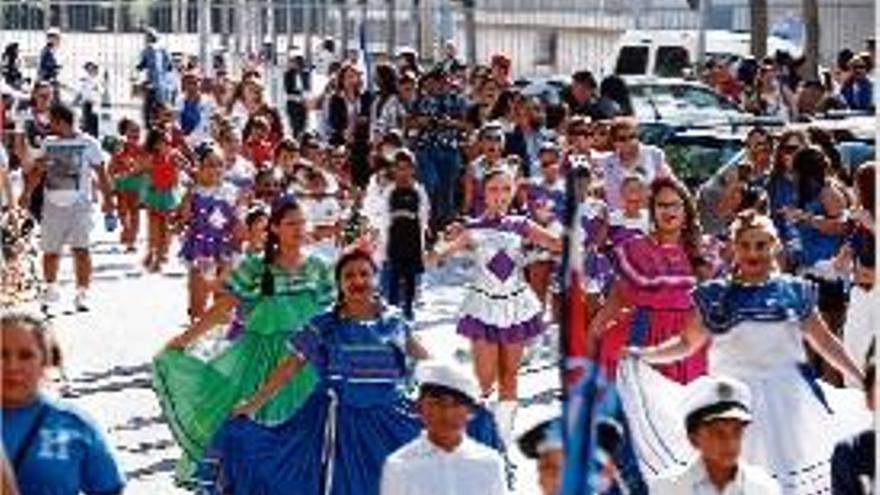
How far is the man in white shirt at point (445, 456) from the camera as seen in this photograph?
24.2ft

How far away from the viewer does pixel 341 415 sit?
10.0 m

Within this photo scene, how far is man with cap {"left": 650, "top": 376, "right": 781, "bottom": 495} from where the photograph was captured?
6785mm

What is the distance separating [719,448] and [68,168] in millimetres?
12180

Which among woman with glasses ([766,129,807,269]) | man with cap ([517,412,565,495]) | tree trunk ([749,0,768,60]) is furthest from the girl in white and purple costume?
tree trunk ([749,0,768,60])

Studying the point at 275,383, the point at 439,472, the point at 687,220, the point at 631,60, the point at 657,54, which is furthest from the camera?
the point at 657,54

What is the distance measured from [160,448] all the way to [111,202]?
999cm

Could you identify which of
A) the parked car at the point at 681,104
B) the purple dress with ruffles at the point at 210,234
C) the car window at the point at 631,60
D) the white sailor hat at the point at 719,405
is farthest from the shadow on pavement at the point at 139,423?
the car window at the point at 631,60

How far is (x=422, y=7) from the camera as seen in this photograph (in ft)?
124

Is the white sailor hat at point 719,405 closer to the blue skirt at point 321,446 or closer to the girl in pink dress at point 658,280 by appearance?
the blue skirt at point 321,446

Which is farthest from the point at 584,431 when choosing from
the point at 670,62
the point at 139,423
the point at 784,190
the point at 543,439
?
the point at 670,62

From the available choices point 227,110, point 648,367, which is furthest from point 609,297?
point 227,110

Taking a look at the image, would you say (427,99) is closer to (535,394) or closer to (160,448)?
(535,394)

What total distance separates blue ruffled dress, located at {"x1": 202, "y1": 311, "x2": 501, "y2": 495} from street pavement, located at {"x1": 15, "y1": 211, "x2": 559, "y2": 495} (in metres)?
1.41

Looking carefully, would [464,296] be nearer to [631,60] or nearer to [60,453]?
[60,453]
